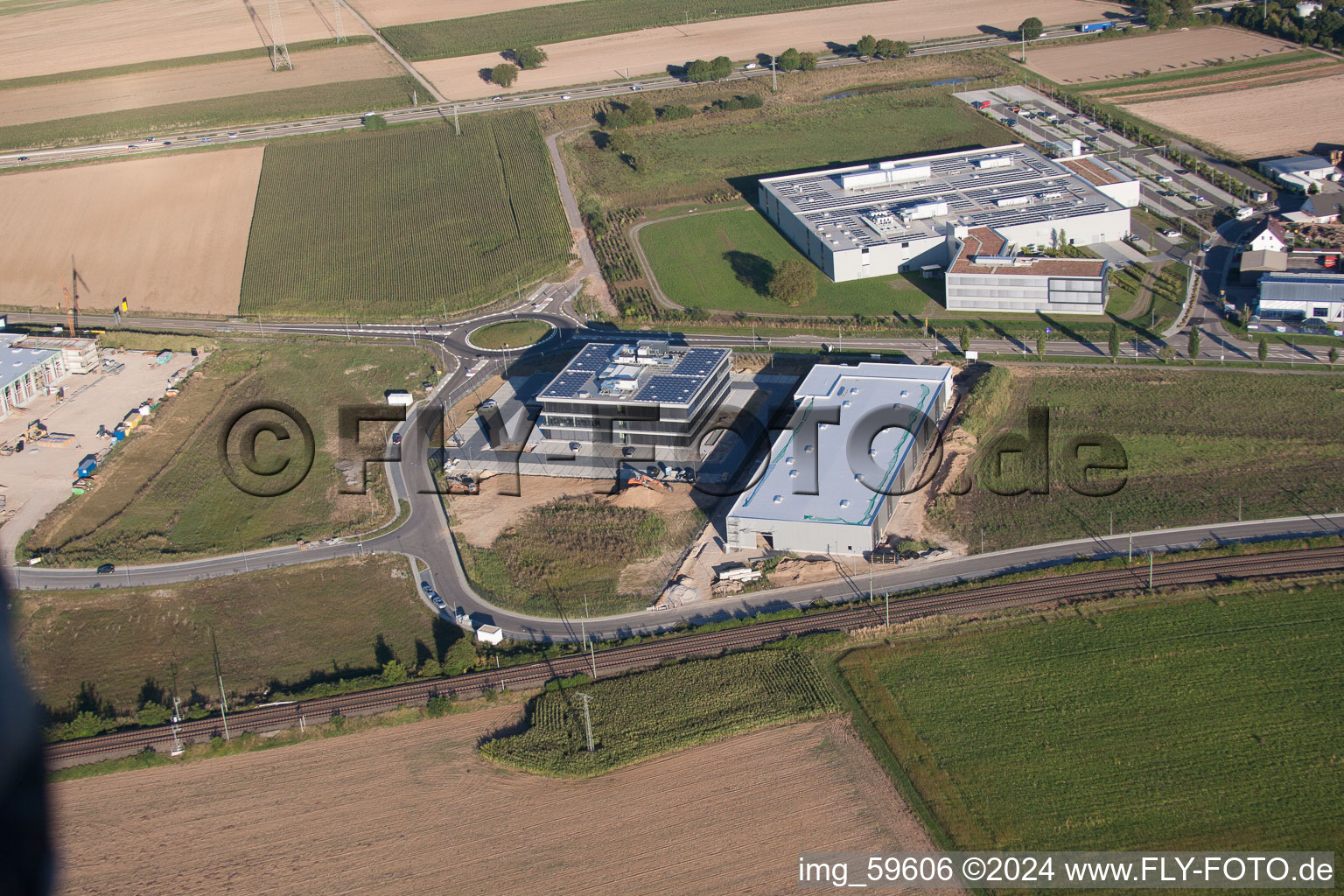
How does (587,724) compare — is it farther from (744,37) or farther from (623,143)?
(744,37)

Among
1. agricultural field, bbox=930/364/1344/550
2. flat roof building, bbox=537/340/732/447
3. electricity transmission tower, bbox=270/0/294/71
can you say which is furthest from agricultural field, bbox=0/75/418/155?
agricultural field, bbox=930/364/1344/550

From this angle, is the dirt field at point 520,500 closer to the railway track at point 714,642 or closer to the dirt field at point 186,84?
the railway track at point 714,642

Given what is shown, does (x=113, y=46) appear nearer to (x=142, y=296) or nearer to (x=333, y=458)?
(x=142, y=296)

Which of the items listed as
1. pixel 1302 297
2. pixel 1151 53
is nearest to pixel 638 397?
pixel 1302 297

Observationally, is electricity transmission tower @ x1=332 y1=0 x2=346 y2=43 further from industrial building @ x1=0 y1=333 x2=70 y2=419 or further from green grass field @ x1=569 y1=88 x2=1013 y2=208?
industrial building @ x1=0 y1=333 x2=70 y2=419

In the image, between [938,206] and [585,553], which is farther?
[938,206]

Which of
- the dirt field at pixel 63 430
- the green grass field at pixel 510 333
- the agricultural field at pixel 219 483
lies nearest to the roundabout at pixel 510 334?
the green grass field at pixel 510 333
